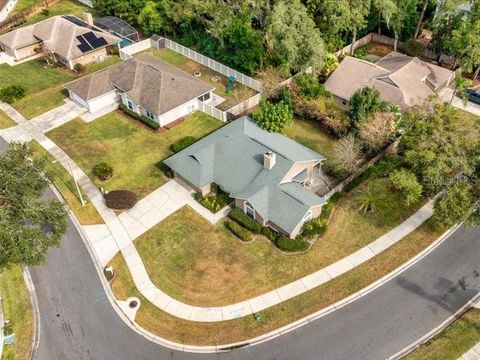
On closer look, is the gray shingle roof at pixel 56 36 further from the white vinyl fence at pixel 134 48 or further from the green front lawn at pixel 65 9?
the green front lawn at pixel 65 9

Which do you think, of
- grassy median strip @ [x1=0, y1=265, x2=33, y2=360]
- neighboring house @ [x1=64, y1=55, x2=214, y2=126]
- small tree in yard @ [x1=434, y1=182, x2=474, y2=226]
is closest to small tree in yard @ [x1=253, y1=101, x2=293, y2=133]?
neighboring house @ [x1=64, y1=55, x2=214, y2=126]

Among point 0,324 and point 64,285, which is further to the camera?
point 64,285

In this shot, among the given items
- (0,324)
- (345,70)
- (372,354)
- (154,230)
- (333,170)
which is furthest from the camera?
(345,70)

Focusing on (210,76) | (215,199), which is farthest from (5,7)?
(215,199)

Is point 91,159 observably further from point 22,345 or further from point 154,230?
point 22,345

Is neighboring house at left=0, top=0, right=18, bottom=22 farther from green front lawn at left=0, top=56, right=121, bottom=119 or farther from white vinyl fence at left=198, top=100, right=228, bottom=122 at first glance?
white vinyl fence at left=198, top=100, right=228, bottom=122

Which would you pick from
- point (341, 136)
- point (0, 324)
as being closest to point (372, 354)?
point (341, 136)
